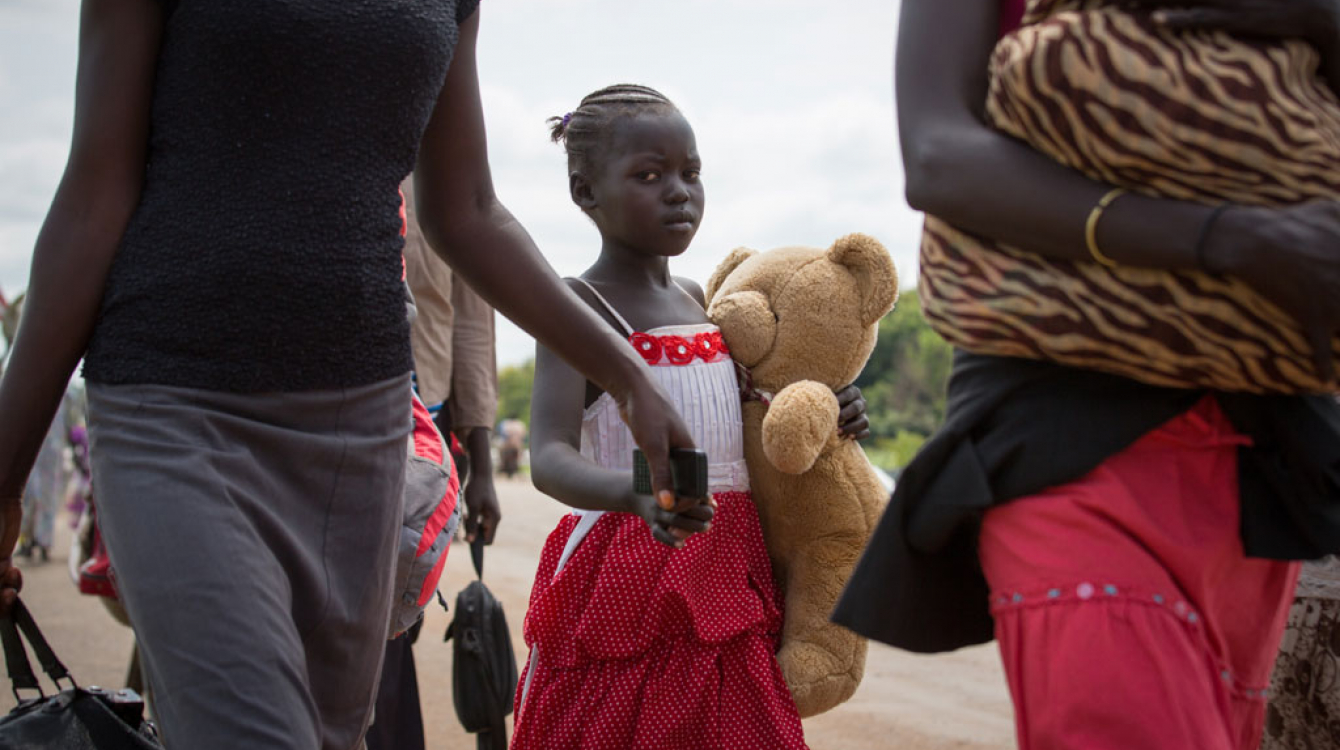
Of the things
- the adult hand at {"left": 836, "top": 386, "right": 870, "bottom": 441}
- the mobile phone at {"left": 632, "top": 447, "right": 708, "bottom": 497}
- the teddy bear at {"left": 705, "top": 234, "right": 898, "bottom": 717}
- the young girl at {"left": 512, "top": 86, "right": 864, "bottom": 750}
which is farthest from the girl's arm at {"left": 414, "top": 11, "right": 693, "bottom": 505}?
the adult hand at {"left": 836, "top": 386, "right": 870, "bottom": 441}

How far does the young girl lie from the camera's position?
3025 mm

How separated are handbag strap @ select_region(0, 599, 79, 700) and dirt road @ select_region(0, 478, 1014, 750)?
3.54 metres

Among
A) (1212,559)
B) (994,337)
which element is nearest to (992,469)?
(994,337)

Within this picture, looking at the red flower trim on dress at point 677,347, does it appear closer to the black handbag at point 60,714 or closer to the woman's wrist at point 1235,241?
the black handbag at point 60,714

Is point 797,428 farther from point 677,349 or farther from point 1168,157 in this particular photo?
point 1168,157

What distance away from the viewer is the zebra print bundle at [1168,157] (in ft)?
5.78

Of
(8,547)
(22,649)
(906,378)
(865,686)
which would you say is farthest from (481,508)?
(906,378)

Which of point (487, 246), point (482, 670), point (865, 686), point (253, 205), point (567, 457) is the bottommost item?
point (865, 686)

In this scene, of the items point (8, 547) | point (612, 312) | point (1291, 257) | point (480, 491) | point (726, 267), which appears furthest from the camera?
point (480, 491)

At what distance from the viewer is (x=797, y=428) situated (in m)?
3.17

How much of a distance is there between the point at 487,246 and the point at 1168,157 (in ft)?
3.94

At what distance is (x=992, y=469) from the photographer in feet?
6.23

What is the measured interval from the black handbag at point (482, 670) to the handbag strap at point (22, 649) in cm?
225

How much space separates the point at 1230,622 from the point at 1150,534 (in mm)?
215
